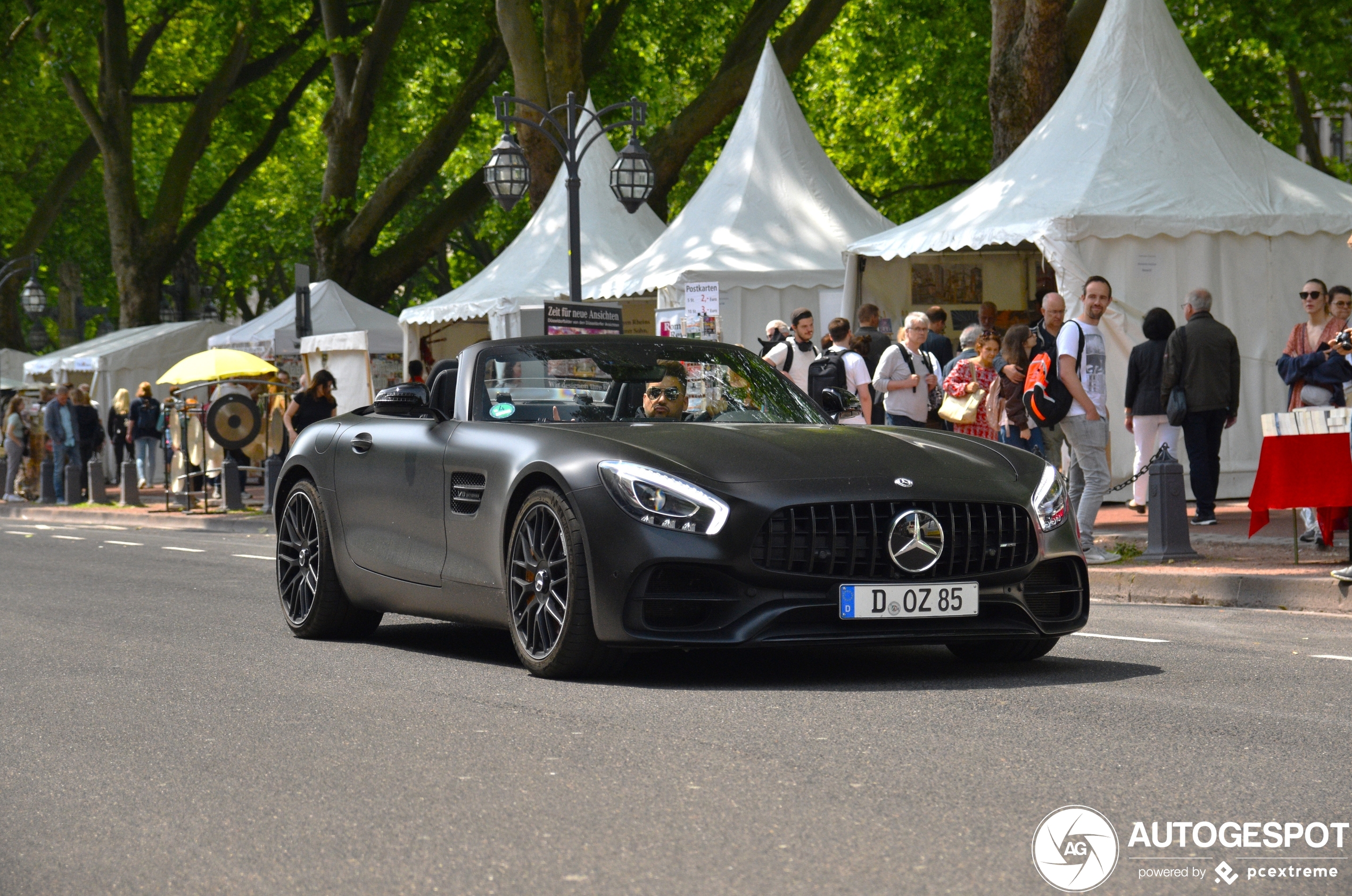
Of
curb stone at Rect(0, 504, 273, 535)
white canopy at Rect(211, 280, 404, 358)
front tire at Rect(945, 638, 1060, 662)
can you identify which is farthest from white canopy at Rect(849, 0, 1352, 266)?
white canopy at Rect(211, 280, 404, 358)

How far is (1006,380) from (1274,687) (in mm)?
5919

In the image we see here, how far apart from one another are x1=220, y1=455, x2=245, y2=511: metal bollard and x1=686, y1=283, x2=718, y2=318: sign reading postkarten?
8.94 metres

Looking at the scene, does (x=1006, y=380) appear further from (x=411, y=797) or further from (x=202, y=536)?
(x=202, y=536)

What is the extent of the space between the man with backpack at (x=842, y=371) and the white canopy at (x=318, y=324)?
52.3 feet

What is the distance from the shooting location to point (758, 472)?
21.9 feet

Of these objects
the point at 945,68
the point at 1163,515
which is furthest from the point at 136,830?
the point at 945,68

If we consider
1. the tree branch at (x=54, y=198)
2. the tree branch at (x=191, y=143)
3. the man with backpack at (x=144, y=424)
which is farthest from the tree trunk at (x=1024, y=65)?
the tree branch at (x=54, y=198)

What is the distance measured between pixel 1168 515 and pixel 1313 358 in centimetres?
251

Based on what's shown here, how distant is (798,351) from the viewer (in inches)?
618

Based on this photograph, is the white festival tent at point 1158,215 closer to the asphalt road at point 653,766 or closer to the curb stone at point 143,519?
the asphalt road at point 653,766

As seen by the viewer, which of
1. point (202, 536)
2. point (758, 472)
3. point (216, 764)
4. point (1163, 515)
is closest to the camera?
point (216, 764)

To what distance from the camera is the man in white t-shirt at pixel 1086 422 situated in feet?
39.2

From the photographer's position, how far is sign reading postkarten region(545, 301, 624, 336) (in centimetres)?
1906

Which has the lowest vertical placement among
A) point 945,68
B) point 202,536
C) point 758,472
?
point 202,536
